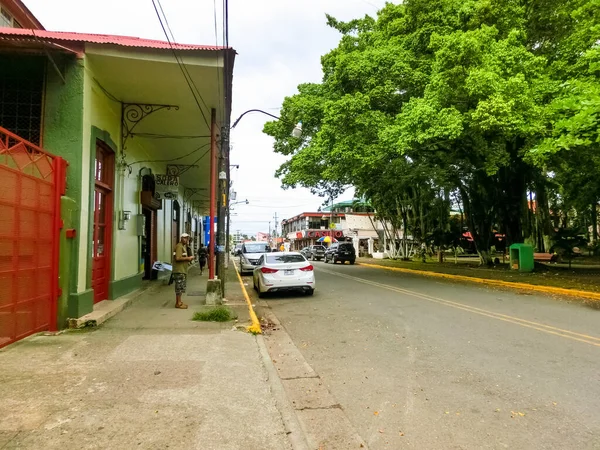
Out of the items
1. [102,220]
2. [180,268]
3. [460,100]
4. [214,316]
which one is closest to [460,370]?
[214,316]

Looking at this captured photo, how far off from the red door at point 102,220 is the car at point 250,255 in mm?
11252

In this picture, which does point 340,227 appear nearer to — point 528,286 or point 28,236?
point 528,286

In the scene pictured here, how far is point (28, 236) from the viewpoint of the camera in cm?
616

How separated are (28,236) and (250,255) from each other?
1640cm

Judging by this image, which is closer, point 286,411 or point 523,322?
point 286,411

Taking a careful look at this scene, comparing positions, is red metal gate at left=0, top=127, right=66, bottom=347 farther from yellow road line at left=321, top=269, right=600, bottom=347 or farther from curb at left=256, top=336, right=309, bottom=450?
yellow road line at left=321, top=269, right=600, bottom=347

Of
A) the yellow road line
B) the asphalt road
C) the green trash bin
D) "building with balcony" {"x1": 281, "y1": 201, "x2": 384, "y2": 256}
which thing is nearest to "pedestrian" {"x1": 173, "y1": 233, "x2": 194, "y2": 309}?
the asphalt road

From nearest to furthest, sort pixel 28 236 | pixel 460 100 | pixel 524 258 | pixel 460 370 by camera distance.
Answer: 1. pixel 460 370
2. pixel 28 236
3. pixel 460 100
4. pixel 524 258

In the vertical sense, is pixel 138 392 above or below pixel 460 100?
below

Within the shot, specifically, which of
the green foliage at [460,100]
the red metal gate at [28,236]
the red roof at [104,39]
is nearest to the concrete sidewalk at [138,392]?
the red metal gate at [28,236]

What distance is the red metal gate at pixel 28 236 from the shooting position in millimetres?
5637

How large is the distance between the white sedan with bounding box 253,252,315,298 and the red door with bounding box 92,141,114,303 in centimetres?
481

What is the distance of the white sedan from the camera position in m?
13.1

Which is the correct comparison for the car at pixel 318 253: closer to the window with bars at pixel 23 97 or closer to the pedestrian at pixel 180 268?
the pedestrian at pixel 180 268
